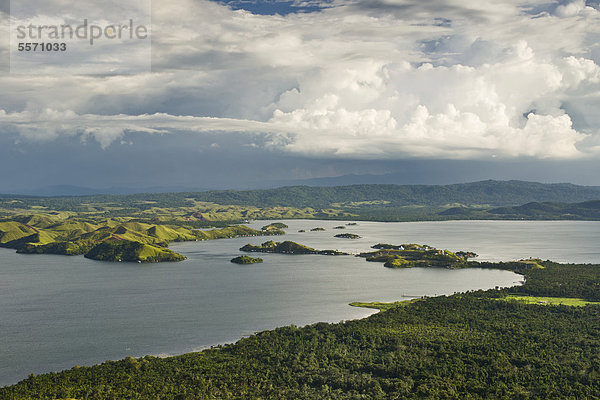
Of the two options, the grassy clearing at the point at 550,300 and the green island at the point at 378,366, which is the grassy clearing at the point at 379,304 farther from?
the grassy clearing at the point at 550,300

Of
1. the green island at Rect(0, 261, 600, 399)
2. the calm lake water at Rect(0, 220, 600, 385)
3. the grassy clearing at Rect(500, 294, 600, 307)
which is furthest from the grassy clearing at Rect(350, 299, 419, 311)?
the grassy clearing at Rect(500, 294, 600, 307)

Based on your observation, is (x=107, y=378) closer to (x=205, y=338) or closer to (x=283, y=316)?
(x=205, y=338)

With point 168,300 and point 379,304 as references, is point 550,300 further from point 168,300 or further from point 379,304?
point 168,300

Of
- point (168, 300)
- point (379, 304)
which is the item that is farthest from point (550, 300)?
point (168, 300)

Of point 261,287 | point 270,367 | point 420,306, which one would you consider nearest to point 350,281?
point 261,287

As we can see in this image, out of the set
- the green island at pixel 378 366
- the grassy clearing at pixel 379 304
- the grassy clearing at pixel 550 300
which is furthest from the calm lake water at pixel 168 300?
the grassy clearing at pixel 550 300

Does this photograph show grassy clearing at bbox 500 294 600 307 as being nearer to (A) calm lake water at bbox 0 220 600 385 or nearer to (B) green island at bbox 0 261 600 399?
(B) green island at bbox 0 261 600 399
